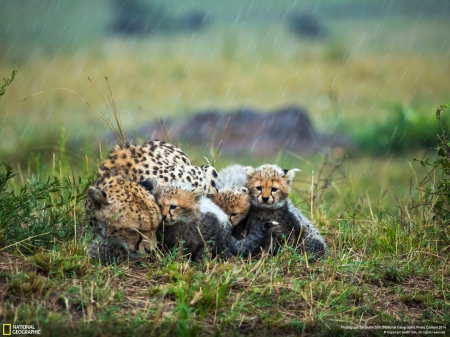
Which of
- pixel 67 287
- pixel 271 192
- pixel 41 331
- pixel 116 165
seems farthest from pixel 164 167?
pixel 41 331

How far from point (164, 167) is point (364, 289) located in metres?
1.72

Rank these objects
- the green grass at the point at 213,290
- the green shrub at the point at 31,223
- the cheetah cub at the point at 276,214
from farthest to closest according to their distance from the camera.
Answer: the cheetah cub at the point at 276,214 → the green shrub at the point at 31,223 → the green grass at the point at 213,290

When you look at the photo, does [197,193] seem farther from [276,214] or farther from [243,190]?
[276,214]

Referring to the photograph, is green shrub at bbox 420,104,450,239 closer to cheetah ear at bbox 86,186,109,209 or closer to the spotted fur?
the spotted fur

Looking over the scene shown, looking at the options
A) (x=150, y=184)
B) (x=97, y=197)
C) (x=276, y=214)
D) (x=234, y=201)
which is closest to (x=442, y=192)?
(x=276, y=214)

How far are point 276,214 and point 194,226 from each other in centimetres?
71

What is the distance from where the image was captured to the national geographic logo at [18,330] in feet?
10.0

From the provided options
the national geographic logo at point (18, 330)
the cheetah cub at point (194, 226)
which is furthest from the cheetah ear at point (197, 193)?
the national geographic logo at point (18, 330)

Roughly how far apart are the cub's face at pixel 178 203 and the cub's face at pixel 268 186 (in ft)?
1.86

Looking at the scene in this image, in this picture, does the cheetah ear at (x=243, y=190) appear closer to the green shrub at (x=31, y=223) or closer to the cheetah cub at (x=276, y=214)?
the cheetah cub at (x=276, y=214)

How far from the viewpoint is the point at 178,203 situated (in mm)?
4141

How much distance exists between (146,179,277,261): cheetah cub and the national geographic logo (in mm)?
1181

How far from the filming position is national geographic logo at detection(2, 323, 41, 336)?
3049 millimetres

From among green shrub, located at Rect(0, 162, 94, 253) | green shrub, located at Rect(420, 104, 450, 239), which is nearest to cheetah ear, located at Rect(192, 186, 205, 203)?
green shrub, located at Rect(0, 162, 94, 253)
